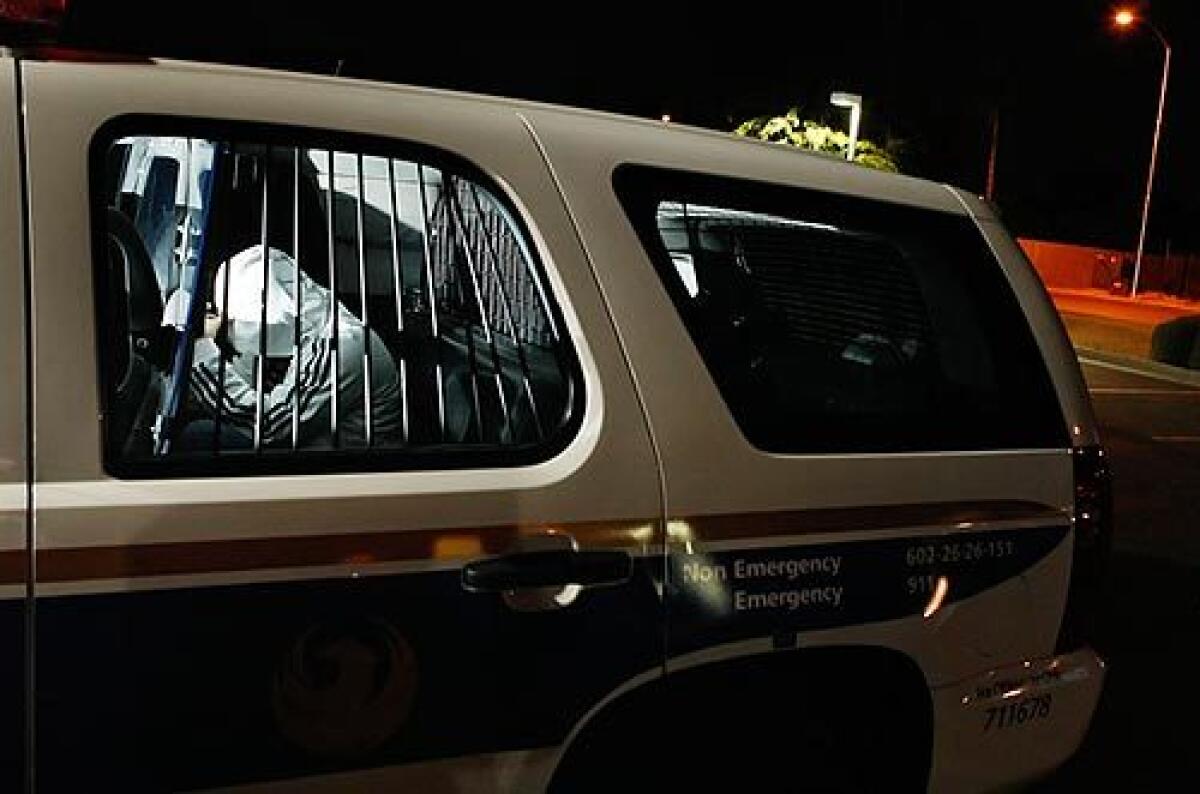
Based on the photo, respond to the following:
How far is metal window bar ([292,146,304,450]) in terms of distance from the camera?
2104 mm

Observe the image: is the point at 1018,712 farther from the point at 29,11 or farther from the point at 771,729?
the point at 29,11

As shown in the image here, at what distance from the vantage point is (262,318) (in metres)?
2.13

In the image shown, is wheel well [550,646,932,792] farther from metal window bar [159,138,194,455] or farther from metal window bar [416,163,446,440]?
metal window bar [159,138,194,455]

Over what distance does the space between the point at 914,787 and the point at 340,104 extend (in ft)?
5.58

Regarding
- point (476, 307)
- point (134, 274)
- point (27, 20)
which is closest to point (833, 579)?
point (476, 307)

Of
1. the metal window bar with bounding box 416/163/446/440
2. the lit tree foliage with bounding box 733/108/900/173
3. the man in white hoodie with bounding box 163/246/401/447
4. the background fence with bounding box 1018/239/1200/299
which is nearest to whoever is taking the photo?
the man in white hoodie with bounding box 163/246/401/447

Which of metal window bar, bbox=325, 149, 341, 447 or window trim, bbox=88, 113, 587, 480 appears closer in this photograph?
window trim, bbox=88, 113, 587, 480

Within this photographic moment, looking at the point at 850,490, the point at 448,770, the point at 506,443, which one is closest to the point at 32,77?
the point at 506,443

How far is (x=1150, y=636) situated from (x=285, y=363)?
4.79m

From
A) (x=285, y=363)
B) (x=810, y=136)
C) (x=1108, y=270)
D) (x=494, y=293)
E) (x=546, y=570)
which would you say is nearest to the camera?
(x=546, y=570)

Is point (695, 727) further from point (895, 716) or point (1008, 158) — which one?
point (1008, 158)

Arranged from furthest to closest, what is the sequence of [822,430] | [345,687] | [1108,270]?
[1108,270]
[822,430]
[345,687]

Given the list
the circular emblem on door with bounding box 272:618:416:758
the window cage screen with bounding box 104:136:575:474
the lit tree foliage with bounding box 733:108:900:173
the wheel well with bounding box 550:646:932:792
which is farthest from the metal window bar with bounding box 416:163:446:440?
the lit tree foliage with bounding box 733:108:900:173

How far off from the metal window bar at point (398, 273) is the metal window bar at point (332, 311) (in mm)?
99
